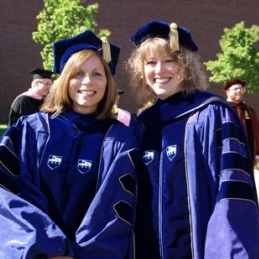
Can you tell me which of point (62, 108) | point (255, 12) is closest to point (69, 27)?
point (62, 108)

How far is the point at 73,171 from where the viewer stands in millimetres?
2709

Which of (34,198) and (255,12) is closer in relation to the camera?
(34,198)

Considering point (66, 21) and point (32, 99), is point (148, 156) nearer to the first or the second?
point (32, 99)

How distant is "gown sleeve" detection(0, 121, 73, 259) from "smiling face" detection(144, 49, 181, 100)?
2.79ft

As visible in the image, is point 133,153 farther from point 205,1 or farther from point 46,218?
point 205,1

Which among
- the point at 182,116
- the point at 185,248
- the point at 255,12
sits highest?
the point at 255,12

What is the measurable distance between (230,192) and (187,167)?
26cm

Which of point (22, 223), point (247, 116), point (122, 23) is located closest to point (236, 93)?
point (247, 116)

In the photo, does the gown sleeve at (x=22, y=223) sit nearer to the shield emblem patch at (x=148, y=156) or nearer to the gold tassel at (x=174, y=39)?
the shield emblem patch at (x=148, y=156)

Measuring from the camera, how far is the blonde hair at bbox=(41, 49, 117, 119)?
9.47ft

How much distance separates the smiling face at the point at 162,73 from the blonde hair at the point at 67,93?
25 centimetres

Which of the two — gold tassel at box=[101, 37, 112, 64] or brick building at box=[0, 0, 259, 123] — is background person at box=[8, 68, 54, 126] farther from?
brick building at box=[0, 0, 259, 123]

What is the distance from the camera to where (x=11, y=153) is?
2.73 meters

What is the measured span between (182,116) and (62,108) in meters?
0.71
